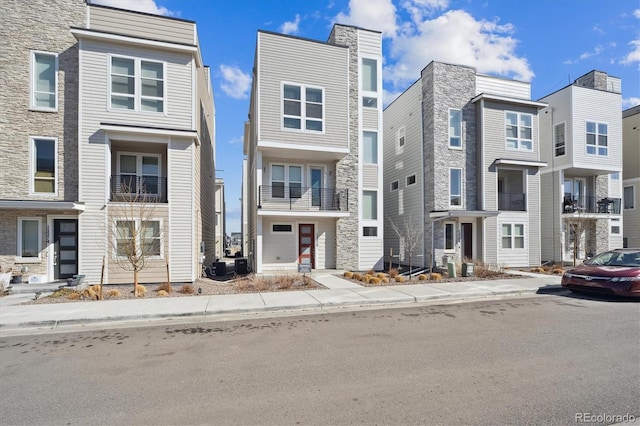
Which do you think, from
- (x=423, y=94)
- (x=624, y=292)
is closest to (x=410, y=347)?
(x=624, y=292)

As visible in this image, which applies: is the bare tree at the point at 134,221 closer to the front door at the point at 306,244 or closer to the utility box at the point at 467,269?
the front door at the point at 306,244

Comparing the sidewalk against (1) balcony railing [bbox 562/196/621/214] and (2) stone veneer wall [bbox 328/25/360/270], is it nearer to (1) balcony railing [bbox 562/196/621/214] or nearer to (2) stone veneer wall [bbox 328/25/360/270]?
(2) stone veneer wall [bbox 328/25/360/270]

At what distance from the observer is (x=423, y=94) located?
18.9 meters

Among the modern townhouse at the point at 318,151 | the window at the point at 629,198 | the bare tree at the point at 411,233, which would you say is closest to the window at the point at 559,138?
the window at the point at 629,198

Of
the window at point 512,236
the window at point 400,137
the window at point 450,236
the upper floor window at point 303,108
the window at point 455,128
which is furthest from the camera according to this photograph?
the window at point 400,137

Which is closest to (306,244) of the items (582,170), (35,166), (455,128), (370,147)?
(370,147)

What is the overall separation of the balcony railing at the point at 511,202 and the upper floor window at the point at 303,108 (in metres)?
12.1

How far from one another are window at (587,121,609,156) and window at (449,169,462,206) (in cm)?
943

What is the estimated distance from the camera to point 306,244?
16.7 m

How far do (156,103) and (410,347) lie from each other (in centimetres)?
1317

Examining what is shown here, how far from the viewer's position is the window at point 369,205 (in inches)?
677

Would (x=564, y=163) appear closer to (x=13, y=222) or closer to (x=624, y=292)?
(x=624, y=292)

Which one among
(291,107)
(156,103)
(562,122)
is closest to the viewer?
(156,103)

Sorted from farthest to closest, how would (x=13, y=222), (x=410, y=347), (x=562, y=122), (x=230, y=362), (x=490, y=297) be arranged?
(x=562, y=122) → (x=13, y=222) → (x=490, y=297) → (x=410, y=347) → (x=230, y=362)
